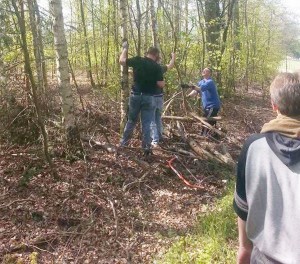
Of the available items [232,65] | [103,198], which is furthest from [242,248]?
[232,65]

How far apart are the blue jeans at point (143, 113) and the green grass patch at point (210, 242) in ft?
7.29

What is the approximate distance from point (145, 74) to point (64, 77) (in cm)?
160

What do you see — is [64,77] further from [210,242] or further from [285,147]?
[285,147]

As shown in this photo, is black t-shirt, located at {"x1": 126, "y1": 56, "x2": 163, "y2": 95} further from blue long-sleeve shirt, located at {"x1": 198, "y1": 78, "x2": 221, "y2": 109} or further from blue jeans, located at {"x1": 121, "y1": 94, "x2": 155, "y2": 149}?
blue long-sleeve shirt, located at {"x1": 198, "y1": 78, "x2": 221, "y2": 109}

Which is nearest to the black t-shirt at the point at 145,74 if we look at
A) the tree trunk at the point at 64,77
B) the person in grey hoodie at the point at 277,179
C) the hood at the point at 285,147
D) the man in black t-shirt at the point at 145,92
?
the man in black t-shirt at the point at 145,92

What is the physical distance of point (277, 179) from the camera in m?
1.72

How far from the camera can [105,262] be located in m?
4.05

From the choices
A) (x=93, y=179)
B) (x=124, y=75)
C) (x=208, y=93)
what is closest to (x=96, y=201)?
(x=93, y=179)

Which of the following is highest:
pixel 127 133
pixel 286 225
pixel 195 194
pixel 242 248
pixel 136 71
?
pixel 136 71

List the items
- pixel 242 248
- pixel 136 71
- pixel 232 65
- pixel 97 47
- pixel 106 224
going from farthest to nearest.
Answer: pixel 97 47
pixel 232 65
pixel 136 71
pixel 106 224
pixel 242 248

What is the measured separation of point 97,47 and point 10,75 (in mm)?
13057

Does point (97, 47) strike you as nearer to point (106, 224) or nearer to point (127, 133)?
point (127, 133)

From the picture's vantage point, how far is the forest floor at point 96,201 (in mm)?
4227

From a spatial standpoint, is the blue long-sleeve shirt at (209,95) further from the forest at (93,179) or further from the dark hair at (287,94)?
the dark hair at (287,94)
